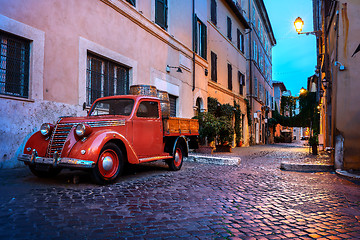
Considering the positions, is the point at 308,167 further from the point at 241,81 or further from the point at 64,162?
the point at 241,81

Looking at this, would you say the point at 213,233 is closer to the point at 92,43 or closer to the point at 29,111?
the point at 29,111

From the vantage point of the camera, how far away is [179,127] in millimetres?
7066

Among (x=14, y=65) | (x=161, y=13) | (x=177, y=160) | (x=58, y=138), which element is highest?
(x=161, y=13)

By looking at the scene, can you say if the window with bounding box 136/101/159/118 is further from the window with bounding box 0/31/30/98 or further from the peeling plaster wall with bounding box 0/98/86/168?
the window with bounding box 0/31/30/98

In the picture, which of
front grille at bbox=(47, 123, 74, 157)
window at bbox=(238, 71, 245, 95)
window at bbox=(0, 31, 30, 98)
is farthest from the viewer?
window at bbox=(238, 71, 245, 95)

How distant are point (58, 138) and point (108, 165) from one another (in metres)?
0.99

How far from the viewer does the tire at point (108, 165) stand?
472 cm

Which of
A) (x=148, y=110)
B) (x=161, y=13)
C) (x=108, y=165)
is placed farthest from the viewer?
(x=161, y=13)

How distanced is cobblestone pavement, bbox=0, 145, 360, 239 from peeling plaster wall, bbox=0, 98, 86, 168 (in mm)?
437

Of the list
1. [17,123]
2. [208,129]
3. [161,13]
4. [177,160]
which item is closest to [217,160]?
[177,160]

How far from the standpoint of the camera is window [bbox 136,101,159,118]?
6.03m

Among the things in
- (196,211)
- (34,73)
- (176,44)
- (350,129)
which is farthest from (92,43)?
(350,129)

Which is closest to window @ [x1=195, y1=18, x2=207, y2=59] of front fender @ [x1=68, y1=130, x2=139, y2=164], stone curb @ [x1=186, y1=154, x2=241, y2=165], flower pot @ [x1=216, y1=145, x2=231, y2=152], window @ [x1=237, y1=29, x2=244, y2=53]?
flower pot @ [x1=216, y1=145, x2=231, y2=152]

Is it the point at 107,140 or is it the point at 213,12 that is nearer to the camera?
the point at 107,140
